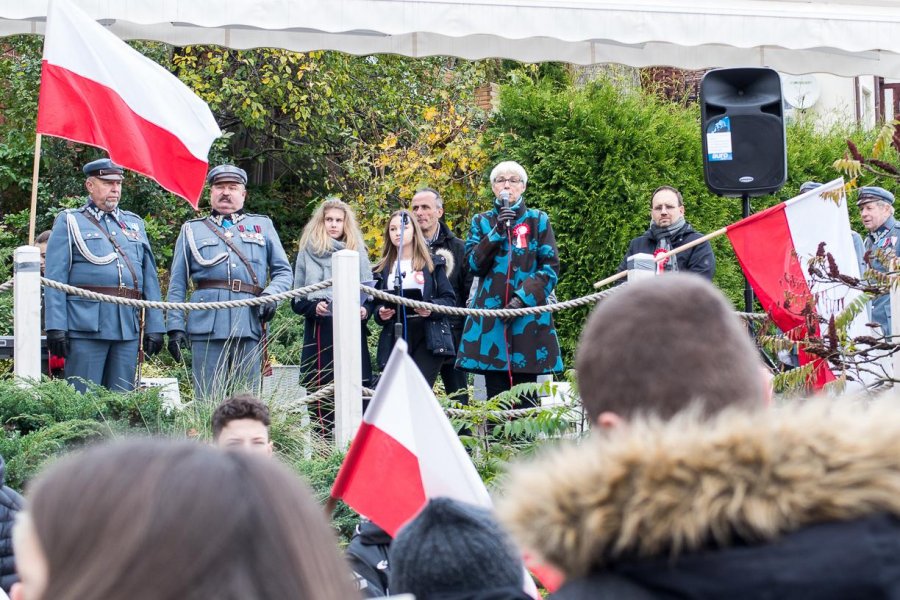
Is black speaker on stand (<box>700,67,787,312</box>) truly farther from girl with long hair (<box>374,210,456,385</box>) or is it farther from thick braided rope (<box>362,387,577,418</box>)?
thick braided rope (<box>362,387,577,418</box>)

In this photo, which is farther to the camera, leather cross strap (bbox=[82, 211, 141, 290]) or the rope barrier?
leather cross strap (bbox=[82, 211, 141, 290])

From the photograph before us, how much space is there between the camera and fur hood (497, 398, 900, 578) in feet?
5.09

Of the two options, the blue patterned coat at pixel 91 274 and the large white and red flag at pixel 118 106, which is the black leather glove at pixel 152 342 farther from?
the large white and red flag at pixel 118 106

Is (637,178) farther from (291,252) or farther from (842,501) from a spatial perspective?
(842,501)

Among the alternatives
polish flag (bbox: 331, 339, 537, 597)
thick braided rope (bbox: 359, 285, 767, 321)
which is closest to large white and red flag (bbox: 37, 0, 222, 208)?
thick braided rope (bbox: 359, 285, 767, 321)

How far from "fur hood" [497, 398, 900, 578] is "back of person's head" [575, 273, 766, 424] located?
4.4 inches

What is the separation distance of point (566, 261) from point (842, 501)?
1199 cm

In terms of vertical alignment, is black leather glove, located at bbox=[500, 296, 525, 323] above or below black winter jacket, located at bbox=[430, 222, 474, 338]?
below

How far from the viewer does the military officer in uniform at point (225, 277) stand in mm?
8227

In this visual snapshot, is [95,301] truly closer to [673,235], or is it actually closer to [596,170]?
[673,235]

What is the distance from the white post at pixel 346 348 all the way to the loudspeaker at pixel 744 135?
2744 millimetres

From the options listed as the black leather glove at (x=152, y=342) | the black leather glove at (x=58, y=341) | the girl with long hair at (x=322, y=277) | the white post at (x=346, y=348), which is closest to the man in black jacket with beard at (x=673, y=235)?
the girl with long hair at (x=322, y=277)

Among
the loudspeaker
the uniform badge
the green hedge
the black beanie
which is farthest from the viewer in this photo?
the green hedge

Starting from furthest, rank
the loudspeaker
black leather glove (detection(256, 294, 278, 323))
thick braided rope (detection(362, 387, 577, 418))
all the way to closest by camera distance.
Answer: the loudspeaker < black leather glove (detection(256, 294, 278, 323)) < thick braided rope (detection(362, 387, 577, 418))
